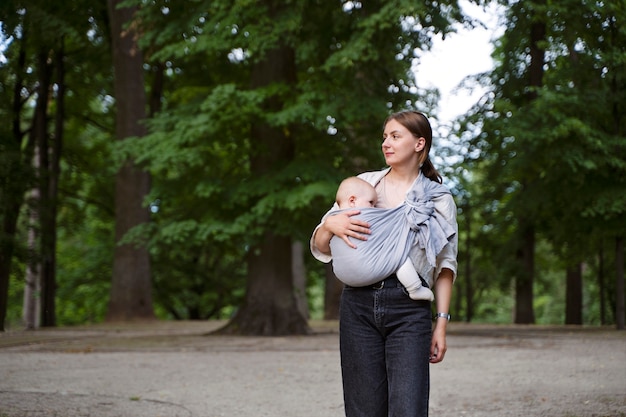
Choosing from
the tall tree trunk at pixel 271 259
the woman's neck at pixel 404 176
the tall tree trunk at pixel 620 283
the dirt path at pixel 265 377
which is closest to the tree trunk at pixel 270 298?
the tall tree trunk at pixel 271 259

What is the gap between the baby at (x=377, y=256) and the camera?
370 cm

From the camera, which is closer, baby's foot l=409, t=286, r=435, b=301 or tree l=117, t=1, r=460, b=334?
baby's foot l=409, t=286, r=435, b=301

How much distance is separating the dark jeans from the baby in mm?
55

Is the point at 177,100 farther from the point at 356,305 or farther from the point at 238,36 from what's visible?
the point at 356,305

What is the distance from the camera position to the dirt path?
304 inches

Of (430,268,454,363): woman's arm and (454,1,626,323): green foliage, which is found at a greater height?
(454,1,626,323): green foliage

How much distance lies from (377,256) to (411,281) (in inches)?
6.5

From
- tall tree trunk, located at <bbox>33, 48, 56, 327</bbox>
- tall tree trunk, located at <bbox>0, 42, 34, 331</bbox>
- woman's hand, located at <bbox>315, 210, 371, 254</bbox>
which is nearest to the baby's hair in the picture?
woman's hand, located at <bbox>315, 210, 371, 254</bbox>

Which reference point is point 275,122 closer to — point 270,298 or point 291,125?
point 291,125

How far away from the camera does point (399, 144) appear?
3930 mm

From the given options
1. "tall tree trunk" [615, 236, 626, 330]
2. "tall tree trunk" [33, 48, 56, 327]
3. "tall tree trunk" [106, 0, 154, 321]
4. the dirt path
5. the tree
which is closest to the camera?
the dirt path

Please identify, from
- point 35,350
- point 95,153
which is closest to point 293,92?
point 35,350

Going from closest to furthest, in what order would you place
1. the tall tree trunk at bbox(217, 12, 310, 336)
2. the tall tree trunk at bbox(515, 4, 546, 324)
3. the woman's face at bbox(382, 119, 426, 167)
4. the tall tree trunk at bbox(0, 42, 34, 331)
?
the woman's face at bbox(382, 119, 426, 167)
the tall tree trunk at bbox(217, 12, 310, 336)
the tall tree trunk at bbox(0, 42, 34, 331)
the tall tree trunk at bbox(515, 4, 546, 324)

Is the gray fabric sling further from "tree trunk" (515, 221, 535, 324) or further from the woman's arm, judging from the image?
"tree trunk" (515, 221, 535, 324)
